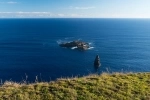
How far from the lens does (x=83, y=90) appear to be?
42.5 ft

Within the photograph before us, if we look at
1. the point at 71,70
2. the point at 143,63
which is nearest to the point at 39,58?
the point at 71,70

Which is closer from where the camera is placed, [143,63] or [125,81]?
[125,81]

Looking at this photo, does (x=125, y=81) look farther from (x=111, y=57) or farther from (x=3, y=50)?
(x=3, y=50)

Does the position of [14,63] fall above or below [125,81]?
below

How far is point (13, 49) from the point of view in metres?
162

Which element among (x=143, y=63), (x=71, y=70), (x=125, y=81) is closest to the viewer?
(x=125, y=81)

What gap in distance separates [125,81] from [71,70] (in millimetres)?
88652

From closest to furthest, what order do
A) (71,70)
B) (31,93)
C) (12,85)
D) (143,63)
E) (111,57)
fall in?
(31,93)
(12,85)
(71,70)
(143,63)
(111,57)

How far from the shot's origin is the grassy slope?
40.0 ft

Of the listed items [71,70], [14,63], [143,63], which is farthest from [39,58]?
[143,63]

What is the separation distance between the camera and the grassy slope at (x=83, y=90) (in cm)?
1220

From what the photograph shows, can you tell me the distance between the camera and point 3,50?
157875 mm

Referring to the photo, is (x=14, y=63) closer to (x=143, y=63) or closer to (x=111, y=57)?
(x=111, y=57)

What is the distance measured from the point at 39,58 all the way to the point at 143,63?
5439 centimetres
